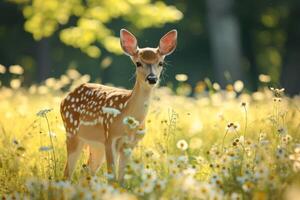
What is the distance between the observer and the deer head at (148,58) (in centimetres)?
668

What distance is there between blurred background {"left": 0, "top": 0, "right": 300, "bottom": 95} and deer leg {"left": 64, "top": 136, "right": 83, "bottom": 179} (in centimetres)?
615

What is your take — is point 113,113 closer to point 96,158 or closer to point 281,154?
point 96,158

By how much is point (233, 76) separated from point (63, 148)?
14.5 metres

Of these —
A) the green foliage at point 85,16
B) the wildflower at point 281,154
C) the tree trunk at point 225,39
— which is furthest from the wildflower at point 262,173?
the tree trunk at point 225,39

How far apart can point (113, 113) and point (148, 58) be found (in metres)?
0.53

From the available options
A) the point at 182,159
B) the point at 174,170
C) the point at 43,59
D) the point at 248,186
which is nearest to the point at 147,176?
the point at 174,170

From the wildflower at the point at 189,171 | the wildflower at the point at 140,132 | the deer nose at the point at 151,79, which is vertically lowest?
the wildflower at the point at 189,171

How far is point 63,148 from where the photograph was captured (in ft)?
26.5

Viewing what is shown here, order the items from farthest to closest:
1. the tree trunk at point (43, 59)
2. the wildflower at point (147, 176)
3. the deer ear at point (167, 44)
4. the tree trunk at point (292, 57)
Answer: the tree trunk at point (43, 59) → the tree trunk at point (292, 57) → the deer ear at point (167, 44) → the wildflower at point (147, 176)

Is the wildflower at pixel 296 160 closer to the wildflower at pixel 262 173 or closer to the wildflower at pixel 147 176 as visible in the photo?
the wildflower at pixel 262 173

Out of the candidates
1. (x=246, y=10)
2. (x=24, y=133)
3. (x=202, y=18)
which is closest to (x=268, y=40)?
(x=202, y=18)

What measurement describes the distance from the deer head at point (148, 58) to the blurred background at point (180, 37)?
6.18 meters

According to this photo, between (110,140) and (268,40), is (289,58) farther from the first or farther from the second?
(110,140)

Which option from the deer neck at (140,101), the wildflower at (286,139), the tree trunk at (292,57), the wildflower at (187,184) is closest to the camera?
the wildflower at (187,184)
